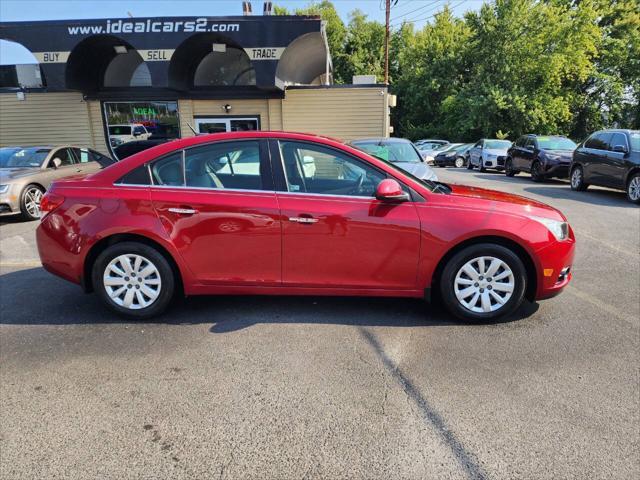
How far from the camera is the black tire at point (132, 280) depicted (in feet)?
12.6

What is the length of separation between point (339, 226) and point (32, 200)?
Result: 7678mm

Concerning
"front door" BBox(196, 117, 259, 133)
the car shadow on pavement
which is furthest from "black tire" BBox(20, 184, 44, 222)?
"front door" BBox(196, 117, 259, 133)

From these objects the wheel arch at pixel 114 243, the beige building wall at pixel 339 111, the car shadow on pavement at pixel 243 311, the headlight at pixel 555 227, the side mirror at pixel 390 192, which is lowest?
the car shadow on pavement at pixel 243 311

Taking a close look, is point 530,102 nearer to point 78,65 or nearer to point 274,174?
point 78,65

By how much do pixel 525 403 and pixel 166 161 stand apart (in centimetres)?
336

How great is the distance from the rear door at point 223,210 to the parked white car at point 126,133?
41.2 ft

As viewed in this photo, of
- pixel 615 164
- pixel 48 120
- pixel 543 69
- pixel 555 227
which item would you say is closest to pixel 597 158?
pixel 615 164

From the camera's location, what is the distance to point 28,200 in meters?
8.57

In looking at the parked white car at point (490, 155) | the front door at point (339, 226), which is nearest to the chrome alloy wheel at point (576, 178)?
the parked white car at point (490, 155)

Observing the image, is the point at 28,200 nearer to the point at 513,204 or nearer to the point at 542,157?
the point at 513,204

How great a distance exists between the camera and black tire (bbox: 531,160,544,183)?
48.4 feet

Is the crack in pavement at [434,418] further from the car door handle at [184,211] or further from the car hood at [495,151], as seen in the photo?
the car hood at [495,151]

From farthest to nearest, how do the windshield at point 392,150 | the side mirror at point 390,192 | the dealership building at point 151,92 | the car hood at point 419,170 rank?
the dealership building at point 151,92 < the windshield at point 392,150 < the car hood at point 419,170 < the side mirror at point 390,192

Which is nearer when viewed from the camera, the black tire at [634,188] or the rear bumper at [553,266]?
the rear bumper at [553,266]
